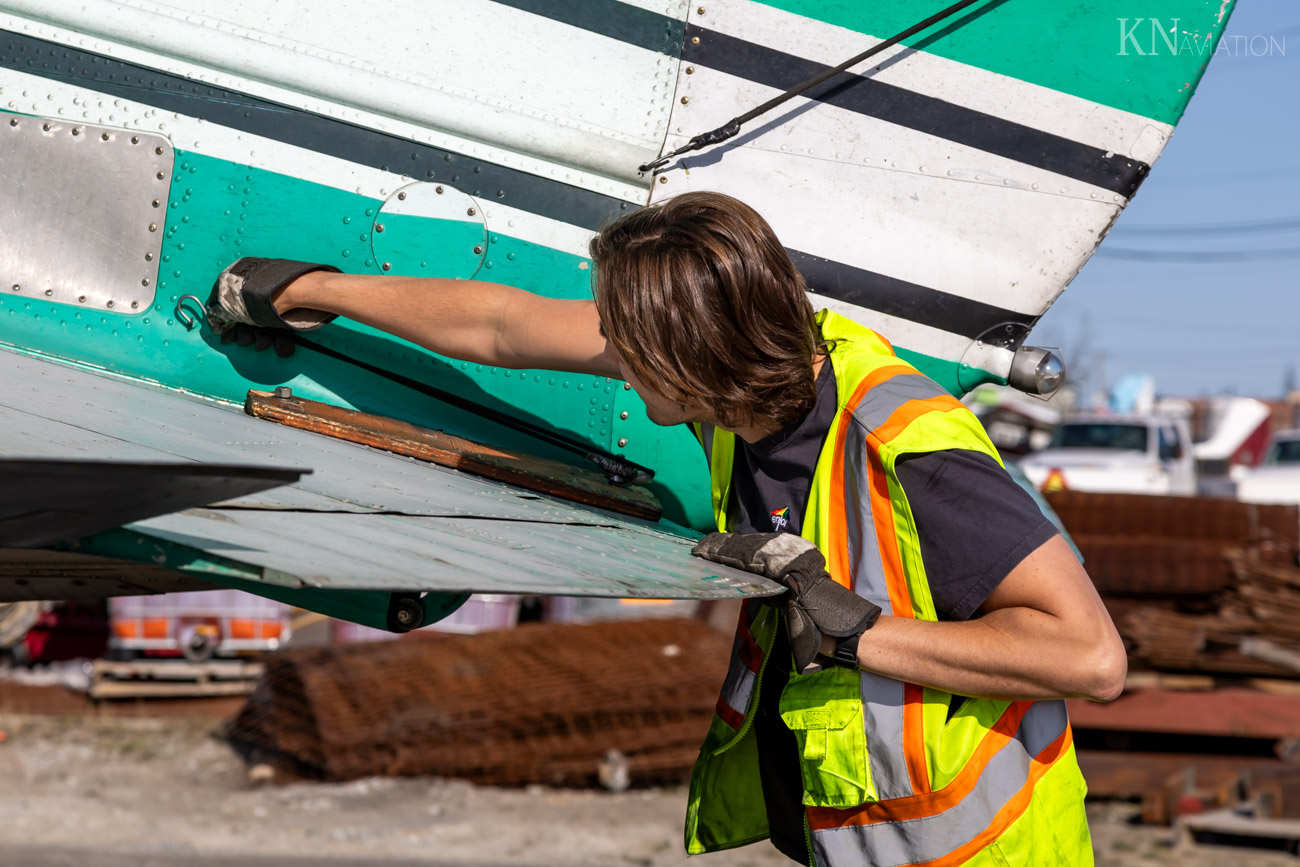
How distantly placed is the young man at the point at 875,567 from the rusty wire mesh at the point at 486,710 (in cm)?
495

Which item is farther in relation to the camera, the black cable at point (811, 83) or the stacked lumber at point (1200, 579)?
the stacked lumber at point (1200, 579)

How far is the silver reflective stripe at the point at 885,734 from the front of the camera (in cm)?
157

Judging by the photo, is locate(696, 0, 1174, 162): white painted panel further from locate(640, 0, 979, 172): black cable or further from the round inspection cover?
the round inspection cover

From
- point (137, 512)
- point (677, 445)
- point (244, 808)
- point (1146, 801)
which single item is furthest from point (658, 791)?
point (137, 512)

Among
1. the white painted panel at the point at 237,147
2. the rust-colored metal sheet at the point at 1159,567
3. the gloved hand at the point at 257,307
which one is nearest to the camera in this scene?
the gloved hand at the point at 257,307

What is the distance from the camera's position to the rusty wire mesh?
645 cm

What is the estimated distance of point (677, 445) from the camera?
97.5 inches

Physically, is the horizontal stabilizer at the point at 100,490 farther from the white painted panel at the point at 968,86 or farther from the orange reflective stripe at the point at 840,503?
the white painted panel at the point at 968,86

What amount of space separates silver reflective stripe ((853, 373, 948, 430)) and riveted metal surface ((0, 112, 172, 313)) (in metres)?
1.63

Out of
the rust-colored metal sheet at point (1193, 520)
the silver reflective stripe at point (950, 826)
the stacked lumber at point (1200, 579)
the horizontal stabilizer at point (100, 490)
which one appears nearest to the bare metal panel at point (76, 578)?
the horizontal stabilizer at point (100, 490)

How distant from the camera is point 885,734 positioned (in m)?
1.58

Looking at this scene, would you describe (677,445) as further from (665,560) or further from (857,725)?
(857,725)

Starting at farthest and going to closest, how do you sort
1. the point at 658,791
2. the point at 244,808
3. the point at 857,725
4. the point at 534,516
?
1. the point at 658,791
2. the point at 244,808
3. the point at 534,516
4. the point at 857,725

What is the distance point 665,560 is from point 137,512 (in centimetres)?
85
